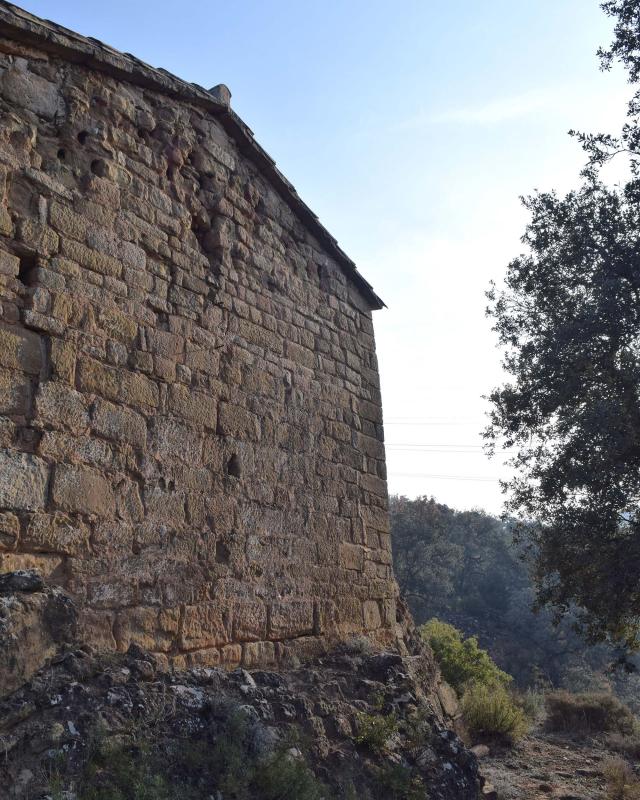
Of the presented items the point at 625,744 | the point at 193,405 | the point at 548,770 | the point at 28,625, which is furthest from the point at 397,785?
the point at 625,744

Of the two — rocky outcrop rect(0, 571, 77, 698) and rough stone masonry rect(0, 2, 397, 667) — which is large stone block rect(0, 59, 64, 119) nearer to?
rough stone masonry rect(0, 2, 397, 667)

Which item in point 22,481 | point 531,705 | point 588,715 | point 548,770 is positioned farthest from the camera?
point 531,705

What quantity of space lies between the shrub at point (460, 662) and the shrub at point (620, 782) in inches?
135

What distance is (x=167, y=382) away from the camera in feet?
14.6

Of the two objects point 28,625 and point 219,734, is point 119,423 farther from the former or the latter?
point 219,734

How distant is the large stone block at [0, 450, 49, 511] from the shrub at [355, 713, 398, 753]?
7.62 ft

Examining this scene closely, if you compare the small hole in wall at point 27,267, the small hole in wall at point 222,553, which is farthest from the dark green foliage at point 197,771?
the small hole in wall at point 27,267

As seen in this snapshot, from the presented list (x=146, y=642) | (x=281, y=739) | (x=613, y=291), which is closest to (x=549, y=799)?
(x=281, y=739)

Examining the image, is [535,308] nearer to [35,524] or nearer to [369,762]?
[369,762]

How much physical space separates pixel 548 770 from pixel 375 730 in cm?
432

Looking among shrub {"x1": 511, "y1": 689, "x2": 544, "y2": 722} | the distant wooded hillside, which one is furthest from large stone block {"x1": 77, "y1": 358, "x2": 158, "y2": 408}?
the distant wooded hillside

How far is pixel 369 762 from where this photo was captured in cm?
397

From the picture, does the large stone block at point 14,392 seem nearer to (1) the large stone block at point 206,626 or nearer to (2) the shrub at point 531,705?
(1) the large stone block at point 206,626

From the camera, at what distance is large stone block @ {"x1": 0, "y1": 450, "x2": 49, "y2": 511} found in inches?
135
